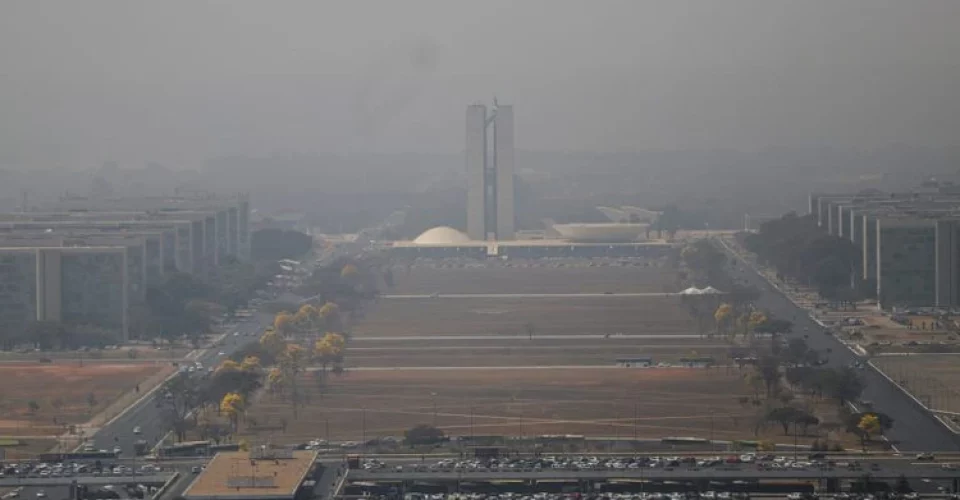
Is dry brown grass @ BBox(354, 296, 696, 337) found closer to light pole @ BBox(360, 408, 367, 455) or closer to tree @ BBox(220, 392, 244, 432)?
light pole @ BBox(360, 408, 367, 455)

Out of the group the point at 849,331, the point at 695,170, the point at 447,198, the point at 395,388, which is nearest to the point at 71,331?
the point at 395,388

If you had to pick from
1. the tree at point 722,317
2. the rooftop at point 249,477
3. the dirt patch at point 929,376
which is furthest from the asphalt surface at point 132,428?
the dirt patch at point 929,376

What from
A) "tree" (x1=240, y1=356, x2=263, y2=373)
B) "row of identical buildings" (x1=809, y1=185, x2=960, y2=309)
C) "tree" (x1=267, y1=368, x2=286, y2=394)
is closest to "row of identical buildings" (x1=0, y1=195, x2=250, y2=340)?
"tree" (x1=240, y1=356, x2=263, y2=373)

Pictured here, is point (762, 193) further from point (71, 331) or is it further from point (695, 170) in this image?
point (71, 331)

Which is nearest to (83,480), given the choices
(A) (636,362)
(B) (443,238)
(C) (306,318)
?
(A) (636,362)

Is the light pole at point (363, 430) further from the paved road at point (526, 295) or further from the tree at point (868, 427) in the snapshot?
the paved road at point (526, 295)
